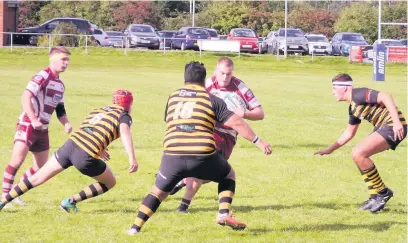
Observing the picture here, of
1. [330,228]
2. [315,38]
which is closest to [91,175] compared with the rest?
[330,228]

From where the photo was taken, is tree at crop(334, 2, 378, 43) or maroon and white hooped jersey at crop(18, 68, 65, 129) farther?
tree at crop(334, 2, 378, 43)

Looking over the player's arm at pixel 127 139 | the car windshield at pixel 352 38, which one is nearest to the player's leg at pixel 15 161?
the player's arm at pixel 127 139

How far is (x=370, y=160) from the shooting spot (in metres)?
11.2

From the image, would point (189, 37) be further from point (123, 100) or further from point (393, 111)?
point (123, 100)

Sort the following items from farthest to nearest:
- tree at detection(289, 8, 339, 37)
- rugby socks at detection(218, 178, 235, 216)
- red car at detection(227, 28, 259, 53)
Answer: tree at detection(289, 8, 339, 37) → red car at detection(227, 28, 259, 53) → rugby socks at detection(218, 178, 235, 216)

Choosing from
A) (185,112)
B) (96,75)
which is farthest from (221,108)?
(96,75)

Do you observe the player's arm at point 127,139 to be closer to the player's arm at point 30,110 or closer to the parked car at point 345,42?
the player's arm at point 30,110

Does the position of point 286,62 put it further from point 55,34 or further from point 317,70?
point 55,34

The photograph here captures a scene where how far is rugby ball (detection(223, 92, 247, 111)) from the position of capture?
10352mm

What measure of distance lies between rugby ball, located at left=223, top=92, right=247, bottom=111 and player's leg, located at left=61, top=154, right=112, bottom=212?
165 cm

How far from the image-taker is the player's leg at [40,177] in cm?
1002

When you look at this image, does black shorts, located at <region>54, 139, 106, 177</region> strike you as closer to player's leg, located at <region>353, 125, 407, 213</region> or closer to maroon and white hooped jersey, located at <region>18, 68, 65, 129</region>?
maroon and white hooped jersey, located at <region>18, 68, 65, 129</region>

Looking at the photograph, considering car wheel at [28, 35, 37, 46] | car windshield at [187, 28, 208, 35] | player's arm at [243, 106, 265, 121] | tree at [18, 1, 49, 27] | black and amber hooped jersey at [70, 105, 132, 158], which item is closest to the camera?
black and amber hooped jersey at [70, 105, 132, 158]

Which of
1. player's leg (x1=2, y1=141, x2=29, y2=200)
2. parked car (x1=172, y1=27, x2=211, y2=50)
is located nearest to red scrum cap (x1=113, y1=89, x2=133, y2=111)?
player's leg (x1=2, y1=141, x2=29, y2=200)
